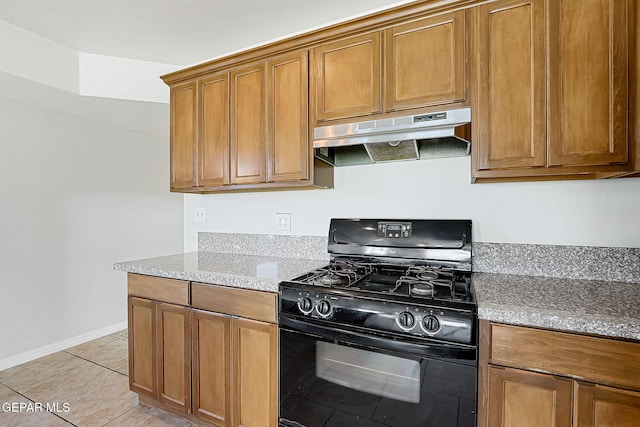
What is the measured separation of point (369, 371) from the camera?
4.22 ft

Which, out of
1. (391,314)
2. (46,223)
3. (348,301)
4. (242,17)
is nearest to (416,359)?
(391,314)

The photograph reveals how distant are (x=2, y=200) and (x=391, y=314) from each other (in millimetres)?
3252

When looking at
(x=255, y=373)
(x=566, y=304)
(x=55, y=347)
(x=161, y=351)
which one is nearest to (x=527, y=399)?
(x=566, y=304)

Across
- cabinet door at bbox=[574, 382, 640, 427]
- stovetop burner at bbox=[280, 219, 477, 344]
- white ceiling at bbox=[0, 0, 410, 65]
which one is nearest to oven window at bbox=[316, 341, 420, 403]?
stovetop burner at bbox=[280, 219, 477, 344]

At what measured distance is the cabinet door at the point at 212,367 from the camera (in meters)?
1.64

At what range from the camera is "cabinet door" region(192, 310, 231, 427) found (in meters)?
1.64

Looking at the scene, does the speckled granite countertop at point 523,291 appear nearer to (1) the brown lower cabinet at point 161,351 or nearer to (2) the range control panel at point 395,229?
(1) the brown lower cabinet at point 161,351

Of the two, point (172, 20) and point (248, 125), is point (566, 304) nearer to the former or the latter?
point (248, 125)

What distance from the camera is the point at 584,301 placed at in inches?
45.3

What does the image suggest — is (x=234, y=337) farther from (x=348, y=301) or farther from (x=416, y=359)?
(x=416, y=359)

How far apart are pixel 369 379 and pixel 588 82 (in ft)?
4.99

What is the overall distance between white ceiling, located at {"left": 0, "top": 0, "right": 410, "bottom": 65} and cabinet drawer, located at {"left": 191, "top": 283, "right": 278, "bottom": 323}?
1.69m

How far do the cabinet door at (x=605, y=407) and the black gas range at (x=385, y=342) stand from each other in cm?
31

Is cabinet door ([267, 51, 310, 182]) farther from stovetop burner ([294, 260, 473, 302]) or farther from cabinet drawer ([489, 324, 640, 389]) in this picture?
cabinet drawer ([489, 324, 640, 389])
